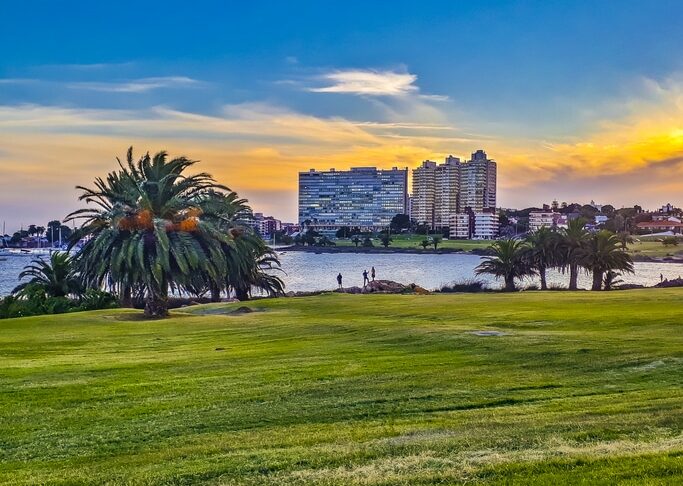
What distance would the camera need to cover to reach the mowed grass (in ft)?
30.1

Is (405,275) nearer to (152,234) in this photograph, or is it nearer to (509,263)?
(509,263)

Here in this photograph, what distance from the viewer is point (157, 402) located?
1402 cm

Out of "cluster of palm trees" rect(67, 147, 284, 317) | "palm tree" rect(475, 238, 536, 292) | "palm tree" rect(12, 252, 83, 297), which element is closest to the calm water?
"palm tree" rect(475, 238, 536, 292)

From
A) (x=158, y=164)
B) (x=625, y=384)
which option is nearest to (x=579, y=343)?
(x=625, y=384)

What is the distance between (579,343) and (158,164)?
2263 cm

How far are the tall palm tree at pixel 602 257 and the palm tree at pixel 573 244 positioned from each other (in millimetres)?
1313

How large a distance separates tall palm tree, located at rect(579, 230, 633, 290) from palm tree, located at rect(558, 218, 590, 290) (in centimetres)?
131

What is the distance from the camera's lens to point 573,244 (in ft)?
234

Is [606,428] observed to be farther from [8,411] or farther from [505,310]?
[505,310]

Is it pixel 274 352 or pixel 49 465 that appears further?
pixel 274 352

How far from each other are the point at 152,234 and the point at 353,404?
22658mm

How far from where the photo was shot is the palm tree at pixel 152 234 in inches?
1300

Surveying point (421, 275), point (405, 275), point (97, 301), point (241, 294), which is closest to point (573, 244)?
point (241, 294)

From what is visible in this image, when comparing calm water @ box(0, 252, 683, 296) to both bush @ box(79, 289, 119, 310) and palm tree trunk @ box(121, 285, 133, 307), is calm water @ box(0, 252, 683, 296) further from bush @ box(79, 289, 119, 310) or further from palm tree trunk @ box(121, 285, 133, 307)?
bush @ box(79, 289, 119, 310)
